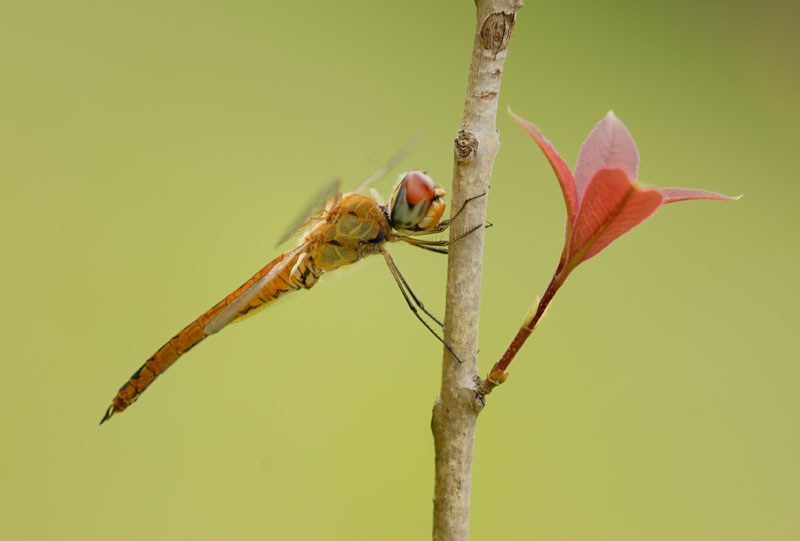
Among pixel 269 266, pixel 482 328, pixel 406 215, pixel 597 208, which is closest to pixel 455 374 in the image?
pixel 597 208

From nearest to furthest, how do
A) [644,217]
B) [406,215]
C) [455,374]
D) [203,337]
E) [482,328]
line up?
1. [644,217]
2. [455,374]
3. [406,215]
4. [203,337]
5. [482,328]

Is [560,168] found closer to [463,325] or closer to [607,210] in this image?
[607,210]

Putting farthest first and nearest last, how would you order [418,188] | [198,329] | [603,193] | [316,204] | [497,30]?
[198,329], [316,204], [418,188], [497,30], [603,193]

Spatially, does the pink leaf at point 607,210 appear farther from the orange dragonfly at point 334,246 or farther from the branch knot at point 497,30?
the orange dragonfly at point 334,246

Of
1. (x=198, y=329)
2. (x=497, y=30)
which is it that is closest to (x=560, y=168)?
(x=497, y=30)

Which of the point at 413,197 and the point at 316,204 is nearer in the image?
the point at 413,197

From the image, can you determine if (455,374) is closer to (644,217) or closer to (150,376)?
(644,217)
